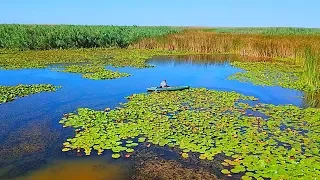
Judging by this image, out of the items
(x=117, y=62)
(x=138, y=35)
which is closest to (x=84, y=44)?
(x=138, y=35)

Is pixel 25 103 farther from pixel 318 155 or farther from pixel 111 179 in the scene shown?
pixel 318 155

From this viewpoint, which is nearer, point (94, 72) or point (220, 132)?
point (220, 132)

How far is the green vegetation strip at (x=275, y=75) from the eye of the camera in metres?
12.8

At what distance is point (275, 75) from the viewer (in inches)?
604

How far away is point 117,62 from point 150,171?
14.2m

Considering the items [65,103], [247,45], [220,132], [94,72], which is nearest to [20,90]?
[65,103]

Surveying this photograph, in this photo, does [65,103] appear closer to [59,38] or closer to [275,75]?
[275,75]

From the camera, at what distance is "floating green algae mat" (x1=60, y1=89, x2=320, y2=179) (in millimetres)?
5773

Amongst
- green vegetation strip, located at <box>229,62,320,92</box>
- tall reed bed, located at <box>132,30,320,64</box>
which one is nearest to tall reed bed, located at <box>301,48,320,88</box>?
green vegetation strip, located at <box>229,62,320,92</box>

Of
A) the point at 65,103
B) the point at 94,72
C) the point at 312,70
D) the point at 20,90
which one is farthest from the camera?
the point at 94,72

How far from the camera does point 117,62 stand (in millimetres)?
19312

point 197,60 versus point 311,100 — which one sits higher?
point 197,60

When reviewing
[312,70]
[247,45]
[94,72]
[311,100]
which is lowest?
[311,100]

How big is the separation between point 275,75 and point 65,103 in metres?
9.60
